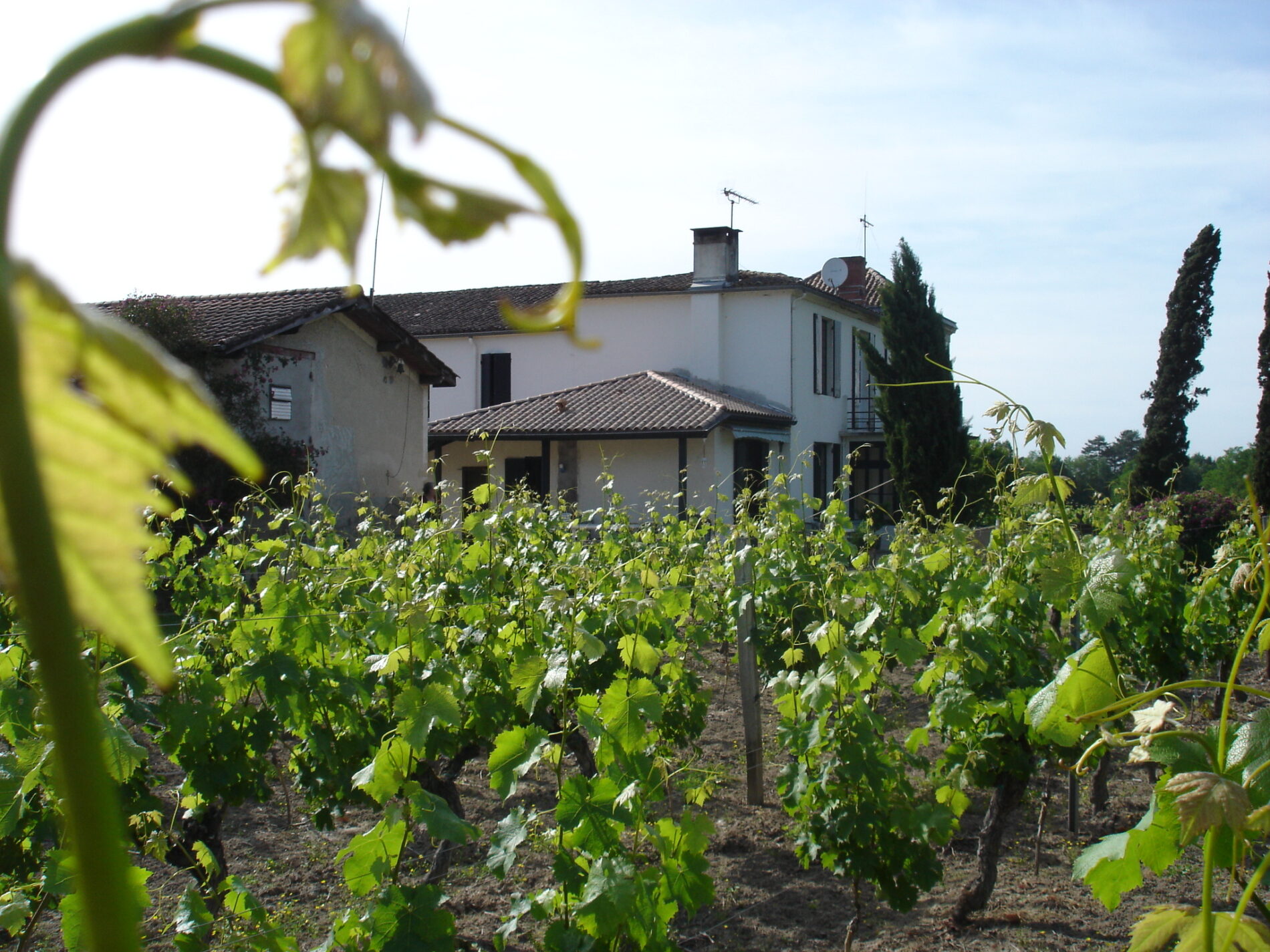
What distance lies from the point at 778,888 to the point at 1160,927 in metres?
4.09

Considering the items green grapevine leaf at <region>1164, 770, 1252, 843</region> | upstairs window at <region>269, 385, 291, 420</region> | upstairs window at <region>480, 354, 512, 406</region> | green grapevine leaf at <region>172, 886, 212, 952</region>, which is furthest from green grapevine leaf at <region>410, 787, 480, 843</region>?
upstairs window at <region>480, 354, 512, 406</region>

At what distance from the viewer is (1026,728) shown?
456 cm

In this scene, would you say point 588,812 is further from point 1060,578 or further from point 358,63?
point 358,63

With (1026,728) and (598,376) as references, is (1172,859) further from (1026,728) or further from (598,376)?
(598,376)

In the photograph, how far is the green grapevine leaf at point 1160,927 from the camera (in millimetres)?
1129

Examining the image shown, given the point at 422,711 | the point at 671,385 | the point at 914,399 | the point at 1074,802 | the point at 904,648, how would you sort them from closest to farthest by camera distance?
the point at 422,711 < the point at 904,648 < the point at 1074,802 < the point at 671,385 < the point at 914,399

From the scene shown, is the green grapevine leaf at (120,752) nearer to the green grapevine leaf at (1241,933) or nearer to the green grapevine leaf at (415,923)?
the green grapevine leaf at (415,923)

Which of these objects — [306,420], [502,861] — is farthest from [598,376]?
[502,861]

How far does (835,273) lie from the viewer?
2712 cm

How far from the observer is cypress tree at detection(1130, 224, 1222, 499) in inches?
1081

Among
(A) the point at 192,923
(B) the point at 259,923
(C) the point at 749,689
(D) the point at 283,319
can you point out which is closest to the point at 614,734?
(B) the point at 259,923

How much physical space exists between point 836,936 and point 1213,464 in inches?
2068

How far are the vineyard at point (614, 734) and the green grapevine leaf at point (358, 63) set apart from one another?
0.98m

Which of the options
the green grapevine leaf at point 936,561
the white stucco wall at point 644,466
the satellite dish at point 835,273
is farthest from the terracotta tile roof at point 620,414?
the green grapevine leaf at point 936,561
